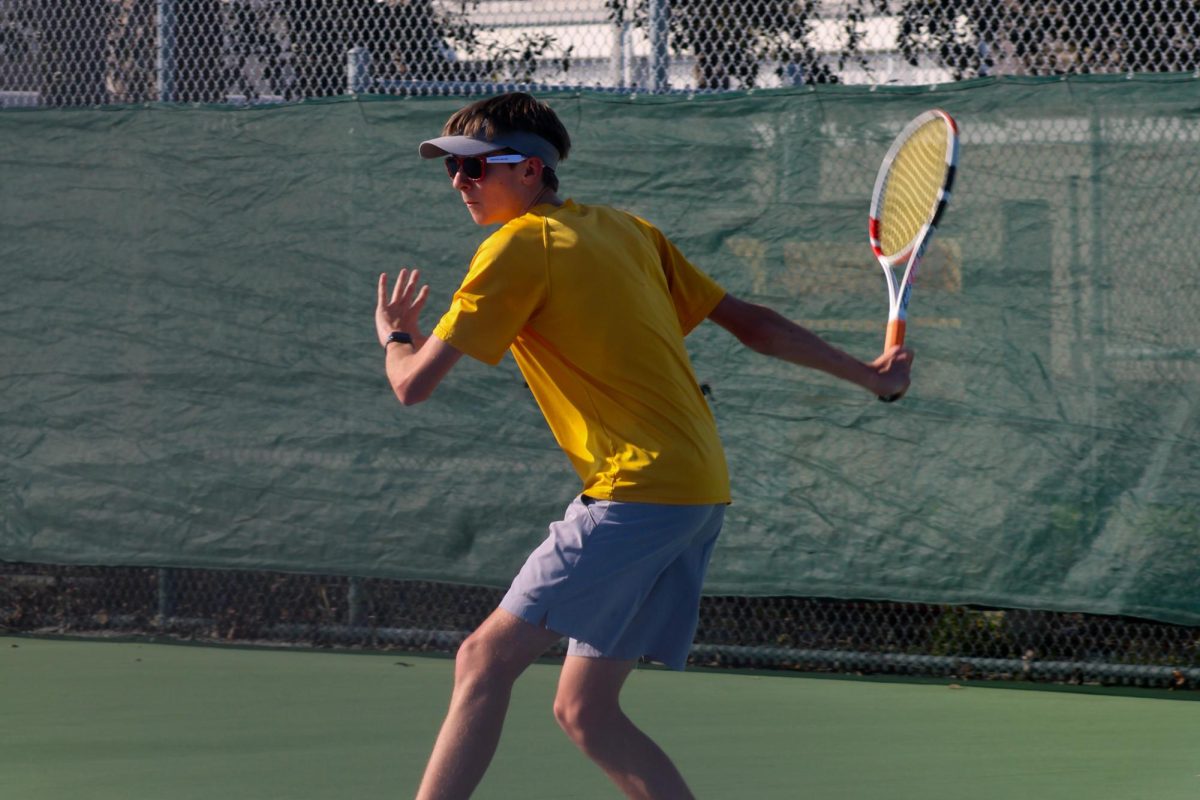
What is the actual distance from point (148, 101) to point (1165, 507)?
152 inches

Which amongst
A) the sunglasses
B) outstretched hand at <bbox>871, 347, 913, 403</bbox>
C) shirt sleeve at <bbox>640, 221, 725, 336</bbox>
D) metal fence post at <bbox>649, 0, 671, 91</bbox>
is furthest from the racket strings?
metal fence post at <bbox>649, 0, 671, 91</bbox>

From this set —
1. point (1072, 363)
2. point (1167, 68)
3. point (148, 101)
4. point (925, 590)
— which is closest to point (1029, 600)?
point (925, 590)

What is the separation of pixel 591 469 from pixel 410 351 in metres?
0.38

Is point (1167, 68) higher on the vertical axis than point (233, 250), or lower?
higher

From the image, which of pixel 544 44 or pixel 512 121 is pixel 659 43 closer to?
pixel 544 44

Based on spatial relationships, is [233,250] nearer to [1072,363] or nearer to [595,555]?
[1072,363]

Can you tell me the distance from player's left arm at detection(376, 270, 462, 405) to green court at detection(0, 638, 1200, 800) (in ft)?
4.99

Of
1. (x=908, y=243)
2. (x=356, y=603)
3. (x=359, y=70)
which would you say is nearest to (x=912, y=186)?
(x=908, y=243)

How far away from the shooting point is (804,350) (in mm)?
3393

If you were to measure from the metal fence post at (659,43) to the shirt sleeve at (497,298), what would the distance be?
10.3 ft

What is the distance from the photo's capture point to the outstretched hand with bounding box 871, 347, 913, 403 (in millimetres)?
3381

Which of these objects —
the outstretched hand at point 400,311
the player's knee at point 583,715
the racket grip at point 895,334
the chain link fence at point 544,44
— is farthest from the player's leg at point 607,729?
the chain link fence at point 544,44

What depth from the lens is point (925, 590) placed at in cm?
577

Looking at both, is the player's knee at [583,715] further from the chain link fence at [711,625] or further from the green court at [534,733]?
the chain link fence at [711,625]
